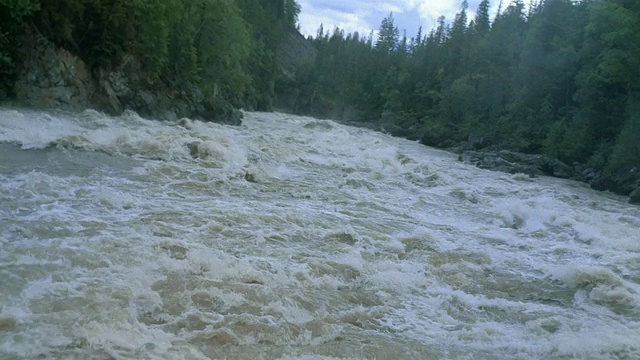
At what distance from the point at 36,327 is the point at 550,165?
87.6ft

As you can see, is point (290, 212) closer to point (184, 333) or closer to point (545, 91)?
point (184, 333)

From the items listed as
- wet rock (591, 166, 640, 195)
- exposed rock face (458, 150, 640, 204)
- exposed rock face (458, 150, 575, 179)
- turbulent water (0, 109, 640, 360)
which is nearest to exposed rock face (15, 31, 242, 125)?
turbulent water (0, 109, 640, 360)

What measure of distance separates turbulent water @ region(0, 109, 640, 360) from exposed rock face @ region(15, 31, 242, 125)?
240 inches

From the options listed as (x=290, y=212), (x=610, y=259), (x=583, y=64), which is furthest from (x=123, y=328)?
(x=583, y=64)

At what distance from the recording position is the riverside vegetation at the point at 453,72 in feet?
78.1

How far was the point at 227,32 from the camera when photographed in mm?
32688

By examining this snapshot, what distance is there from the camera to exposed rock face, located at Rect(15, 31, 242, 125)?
2117 centimetres

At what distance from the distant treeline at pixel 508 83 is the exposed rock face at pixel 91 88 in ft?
68.3

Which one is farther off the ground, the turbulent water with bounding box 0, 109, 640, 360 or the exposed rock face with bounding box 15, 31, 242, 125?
the exposed rock face with bounding box 15, 31, 242, 125

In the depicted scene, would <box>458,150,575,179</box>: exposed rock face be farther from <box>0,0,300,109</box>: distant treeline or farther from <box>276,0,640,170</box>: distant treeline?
<box>0,0,300,109</box>: distant treeline

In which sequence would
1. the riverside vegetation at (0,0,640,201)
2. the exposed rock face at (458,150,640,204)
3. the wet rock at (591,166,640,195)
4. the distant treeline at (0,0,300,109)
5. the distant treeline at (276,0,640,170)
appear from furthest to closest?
1. the distant treeline at (276,0,640,170)
2. the riverside vegetation at (0,0,640,201)
3. the exposed rock face at (458,150,640,204)
4. the wet rock at (591,166,640,195)
5. the distant treeline at (0,0,300,109)

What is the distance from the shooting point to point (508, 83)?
157 feet

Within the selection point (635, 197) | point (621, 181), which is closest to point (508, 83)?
point (621, 181)

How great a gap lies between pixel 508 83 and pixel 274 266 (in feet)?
146
